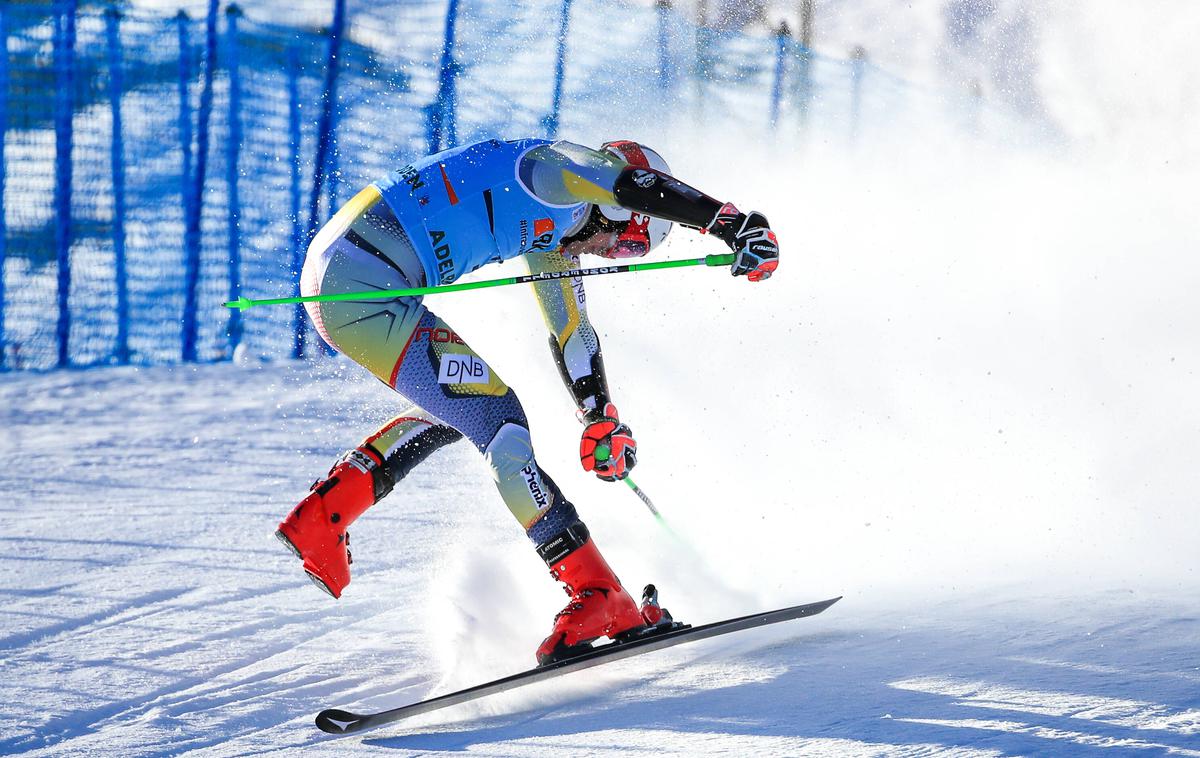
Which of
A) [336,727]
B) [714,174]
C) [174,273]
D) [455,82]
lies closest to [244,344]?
[174,273]

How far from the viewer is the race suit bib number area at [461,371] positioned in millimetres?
3143

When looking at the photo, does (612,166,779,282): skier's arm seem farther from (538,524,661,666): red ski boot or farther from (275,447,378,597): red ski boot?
(275,447,378,597): red ski boot

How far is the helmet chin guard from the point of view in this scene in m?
3.39

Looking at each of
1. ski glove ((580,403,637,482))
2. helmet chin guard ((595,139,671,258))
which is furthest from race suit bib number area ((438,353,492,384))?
helmet chin guard ((595,139,671,258))

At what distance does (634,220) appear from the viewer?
3459 millimetres

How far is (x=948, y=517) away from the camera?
4414mm

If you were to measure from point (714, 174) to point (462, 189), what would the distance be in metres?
4.86

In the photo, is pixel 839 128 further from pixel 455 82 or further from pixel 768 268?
pixel 768 268

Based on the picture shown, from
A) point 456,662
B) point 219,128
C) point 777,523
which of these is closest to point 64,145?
point 219,128

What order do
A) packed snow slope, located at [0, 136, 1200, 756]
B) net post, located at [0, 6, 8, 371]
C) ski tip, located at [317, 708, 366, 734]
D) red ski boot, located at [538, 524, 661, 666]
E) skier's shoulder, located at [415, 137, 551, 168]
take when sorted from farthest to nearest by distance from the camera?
net post, located at [0, 6, 8, 371] → skier's shoulder, located at [415, 137, 551, 168] → red ski boot, located at [538, 524, 661, 666] → ski tip, located at [317, 708, 366, 734] → packed snow slope, located at [0, 136, 1200, 756]

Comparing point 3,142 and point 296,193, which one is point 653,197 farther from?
point 3,142

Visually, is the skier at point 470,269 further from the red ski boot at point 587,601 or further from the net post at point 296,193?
the net post at point 296,193

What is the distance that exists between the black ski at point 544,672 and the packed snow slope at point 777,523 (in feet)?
0.15

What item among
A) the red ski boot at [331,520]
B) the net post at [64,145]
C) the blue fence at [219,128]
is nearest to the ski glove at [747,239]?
the red ski boot at [331,520]
